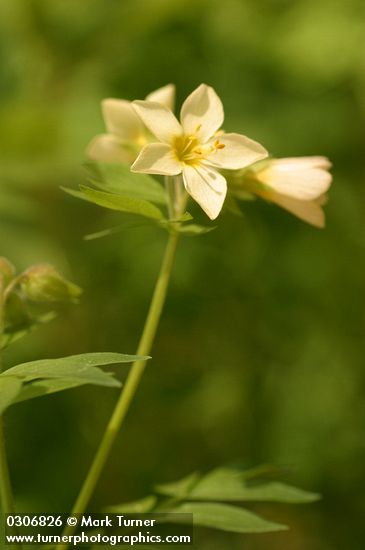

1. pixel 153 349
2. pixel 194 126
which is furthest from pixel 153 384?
pixel 194 126

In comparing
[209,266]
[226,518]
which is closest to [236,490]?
[226,518]

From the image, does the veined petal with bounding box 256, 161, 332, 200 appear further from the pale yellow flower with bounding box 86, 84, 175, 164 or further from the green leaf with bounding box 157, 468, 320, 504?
the green leaf with bounding box 157, 468, 320, 504

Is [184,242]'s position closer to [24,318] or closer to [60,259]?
[60,259]

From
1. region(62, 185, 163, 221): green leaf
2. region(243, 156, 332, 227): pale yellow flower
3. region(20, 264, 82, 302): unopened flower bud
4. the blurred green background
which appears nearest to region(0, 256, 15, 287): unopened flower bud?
region(20, 264, 82, 302): unopened flower bud

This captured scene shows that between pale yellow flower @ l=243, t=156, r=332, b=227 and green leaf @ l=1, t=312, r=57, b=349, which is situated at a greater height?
pale yellow flower @ l=243, t=156, r=332, b=227

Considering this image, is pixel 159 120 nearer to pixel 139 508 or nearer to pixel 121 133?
pixel 121 133

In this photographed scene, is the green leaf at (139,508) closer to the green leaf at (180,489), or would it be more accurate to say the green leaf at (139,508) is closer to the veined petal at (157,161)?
the green leaf at (180,489)
